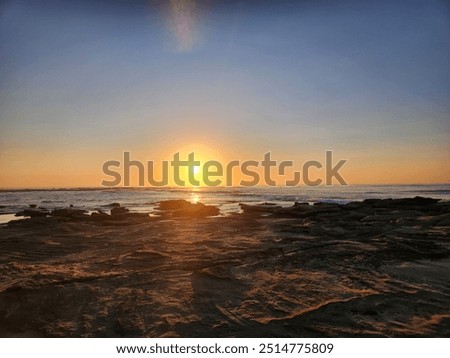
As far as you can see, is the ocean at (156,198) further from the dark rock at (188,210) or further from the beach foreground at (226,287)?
the beach foreground at (226,287)

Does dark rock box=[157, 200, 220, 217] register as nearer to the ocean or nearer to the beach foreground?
the ocean

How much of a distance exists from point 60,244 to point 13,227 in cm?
495

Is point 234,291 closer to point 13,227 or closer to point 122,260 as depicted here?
point 122,260

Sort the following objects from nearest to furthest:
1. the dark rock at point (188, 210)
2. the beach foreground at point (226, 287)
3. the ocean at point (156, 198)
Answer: the beach foreground at point (226, 287) → the dark rock at point (188, 210) → the ocean at point (156, 198)

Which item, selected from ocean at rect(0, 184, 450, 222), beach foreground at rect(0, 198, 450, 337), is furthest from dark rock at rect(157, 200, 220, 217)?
beach foreground at rect(0, 198, 450, 337)

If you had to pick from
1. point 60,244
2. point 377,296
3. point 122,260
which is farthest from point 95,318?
point 60,244

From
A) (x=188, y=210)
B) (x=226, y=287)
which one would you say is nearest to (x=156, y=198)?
(x=188, y=210)

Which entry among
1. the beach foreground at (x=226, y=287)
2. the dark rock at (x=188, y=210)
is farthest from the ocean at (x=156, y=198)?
the beach foreground at (x=226, y=287)

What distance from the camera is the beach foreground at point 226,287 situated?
382 cm

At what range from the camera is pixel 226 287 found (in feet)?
16.9

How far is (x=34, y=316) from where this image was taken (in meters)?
4.09

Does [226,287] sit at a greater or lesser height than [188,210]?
greater

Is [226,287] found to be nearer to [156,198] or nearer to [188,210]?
[188,210]
